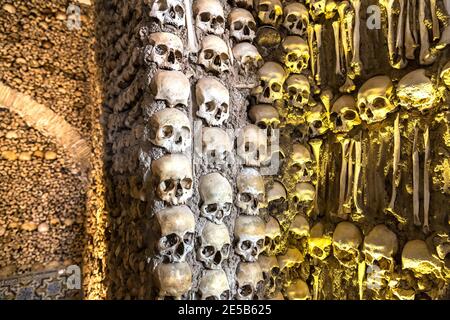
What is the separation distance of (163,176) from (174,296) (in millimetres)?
412

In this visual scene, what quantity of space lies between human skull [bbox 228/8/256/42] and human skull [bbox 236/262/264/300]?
0.92m

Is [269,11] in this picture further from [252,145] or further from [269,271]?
[269,271]

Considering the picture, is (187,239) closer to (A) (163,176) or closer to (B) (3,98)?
(A) (163,176)

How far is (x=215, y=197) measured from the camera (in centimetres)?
129

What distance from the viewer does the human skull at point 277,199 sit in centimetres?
151

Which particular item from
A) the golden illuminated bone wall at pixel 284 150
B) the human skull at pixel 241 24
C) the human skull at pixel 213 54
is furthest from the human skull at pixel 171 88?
the human skull at pixel 241 24

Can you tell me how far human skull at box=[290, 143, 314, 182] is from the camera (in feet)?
5.03

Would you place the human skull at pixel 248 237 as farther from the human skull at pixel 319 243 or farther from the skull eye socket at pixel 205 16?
the skull eye socket at pixel 205 16

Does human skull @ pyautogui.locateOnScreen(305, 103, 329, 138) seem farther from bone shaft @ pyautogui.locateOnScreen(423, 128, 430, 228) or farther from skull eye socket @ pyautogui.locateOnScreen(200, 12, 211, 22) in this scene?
skull eye socket @ pyautogui.locateOnScreen(200, 12, 211, 22)

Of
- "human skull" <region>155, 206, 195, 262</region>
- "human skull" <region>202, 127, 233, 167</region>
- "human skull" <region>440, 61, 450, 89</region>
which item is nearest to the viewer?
"human skull" <region>440, 61, 450, 89</region>

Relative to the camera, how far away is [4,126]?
2.49m

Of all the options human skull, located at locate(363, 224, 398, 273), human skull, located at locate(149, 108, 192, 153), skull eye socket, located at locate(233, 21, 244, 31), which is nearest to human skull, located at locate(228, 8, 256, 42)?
skull eye socket, located at locate(233, 21, 244, 31)

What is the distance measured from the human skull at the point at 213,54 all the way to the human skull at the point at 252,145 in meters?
0.27
